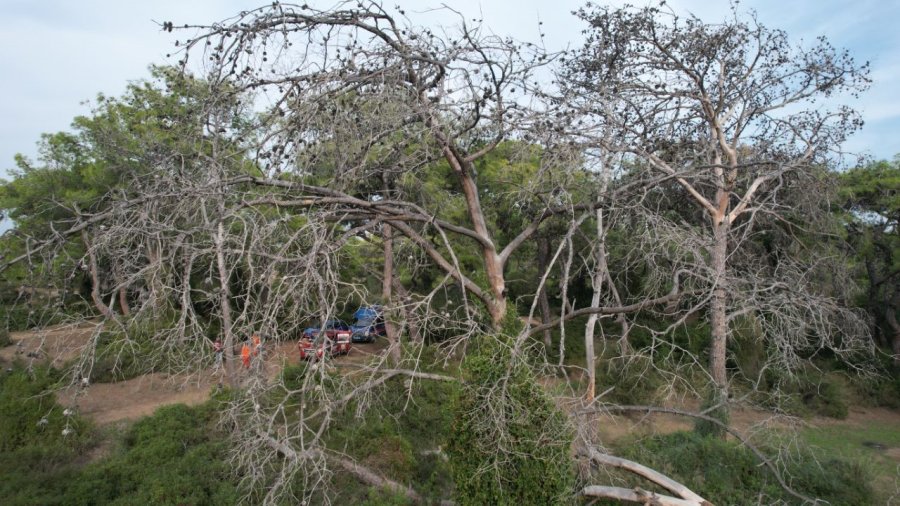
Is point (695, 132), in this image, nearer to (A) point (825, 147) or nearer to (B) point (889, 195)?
(A) point (825, 147)

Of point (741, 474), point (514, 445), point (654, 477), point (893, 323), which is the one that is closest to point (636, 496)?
point (654, 477)

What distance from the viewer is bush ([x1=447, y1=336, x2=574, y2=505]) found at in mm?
4715

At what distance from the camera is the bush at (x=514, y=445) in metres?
4.71

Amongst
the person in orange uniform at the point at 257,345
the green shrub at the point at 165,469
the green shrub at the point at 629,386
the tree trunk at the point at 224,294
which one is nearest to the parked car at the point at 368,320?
the person in orange uniform at the point at 257,345

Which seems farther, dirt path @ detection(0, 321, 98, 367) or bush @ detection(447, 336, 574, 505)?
bush @ detection(447, 336, 574, 505)

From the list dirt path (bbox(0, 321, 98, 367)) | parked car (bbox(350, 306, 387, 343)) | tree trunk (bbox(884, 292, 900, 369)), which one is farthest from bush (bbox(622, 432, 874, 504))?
tree trunk (bbox(884, 292, 900, 369))

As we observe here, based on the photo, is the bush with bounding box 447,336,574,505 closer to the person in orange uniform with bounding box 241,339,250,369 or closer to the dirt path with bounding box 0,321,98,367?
the person in orange uniform with bounding box 241,339,250,369

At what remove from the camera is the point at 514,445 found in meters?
4.82

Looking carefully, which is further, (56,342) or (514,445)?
(514,445)

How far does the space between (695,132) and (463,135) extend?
27.1 feet

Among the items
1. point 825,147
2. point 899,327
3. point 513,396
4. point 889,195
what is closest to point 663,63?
point 825,147

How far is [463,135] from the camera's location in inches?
202

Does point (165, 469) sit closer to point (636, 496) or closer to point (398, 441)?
point (398, 441)

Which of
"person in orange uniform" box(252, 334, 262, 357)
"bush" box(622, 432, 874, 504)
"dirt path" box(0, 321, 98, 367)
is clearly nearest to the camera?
"dirt path" box(0, 321, 98, 367)
